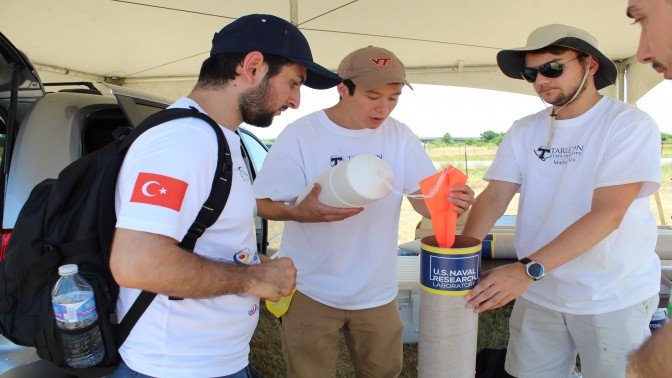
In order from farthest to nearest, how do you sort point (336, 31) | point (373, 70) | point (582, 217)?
1. point (336, 31)
2. point (373, 70)
3. point (582, 217)

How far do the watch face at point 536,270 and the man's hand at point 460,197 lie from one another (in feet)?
0.90

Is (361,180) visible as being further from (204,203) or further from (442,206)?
(204,203)

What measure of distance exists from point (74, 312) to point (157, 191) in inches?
13.7

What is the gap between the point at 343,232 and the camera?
1958 mm

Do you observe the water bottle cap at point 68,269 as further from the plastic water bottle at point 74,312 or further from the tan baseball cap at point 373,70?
the tan baseball cap at point 373,70

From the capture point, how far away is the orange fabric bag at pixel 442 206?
1.32 meters

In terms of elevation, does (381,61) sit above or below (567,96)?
above

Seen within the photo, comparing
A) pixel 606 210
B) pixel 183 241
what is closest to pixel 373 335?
pixel 606 210

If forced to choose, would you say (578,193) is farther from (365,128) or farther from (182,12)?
(182,12)

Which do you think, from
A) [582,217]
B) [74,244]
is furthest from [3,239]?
[582,217]

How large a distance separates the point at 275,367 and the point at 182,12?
11.6 feet

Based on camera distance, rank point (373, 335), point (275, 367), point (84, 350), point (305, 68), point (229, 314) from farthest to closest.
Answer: point (275, 367)
point (373, 335)
point (305, 68)
point (229, 314)
point (84, 350)

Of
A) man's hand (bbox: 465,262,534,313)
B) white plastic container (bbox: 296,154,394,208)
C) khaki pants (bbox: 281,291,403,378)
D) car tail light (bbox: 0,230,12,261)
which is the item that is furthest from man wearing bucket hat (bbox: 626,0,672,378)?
car tail light (bbox: 0,230,12,261)

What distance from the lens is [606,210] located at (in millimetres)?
1517
